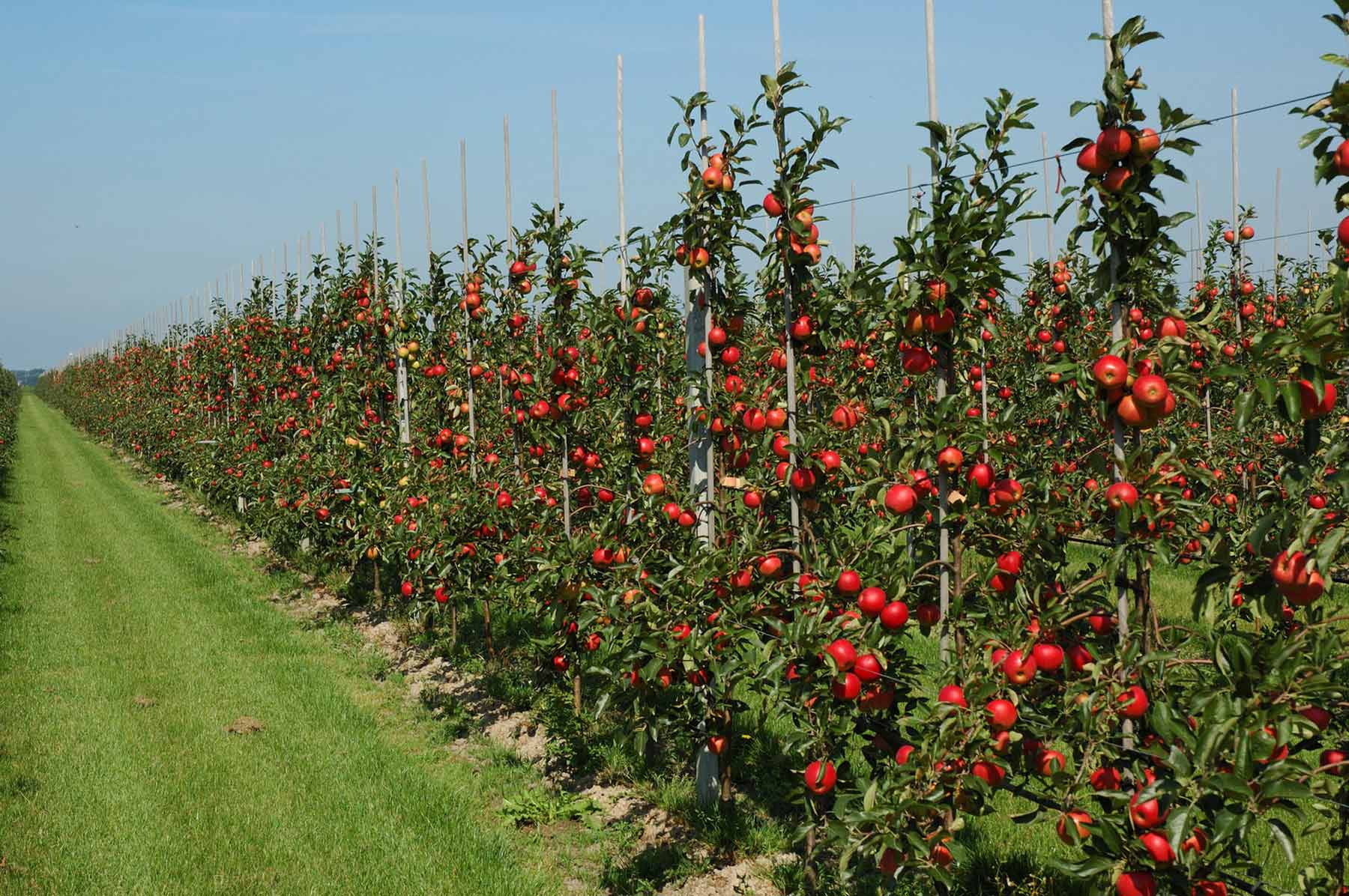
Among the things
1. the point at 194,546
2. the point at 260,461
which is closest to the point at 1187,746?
the point at 260,461

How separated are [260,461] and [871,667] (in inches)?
420

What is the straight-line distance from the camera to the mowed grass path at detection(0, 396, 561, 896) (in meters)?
4.57

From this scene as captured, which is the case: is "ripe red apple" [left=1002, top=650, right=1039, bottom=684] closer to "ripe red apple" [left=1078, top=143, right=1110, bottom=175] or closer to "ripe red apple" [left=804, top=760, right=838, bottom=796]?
"ripe red apple" [left=804, top=760, right=838, bottom=796]

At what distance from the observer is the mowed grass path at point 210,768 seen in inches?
180

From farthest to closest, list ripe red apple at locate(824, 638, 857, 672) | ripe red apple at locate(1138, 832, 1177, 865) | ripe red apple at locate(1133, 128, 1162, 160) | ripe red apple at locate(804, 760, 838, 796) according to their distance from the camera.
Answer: ripe red apple at locate(804, 760, 838, 796) → ripe red apple at locate(824, 638, 857, 672) → ripe red apple at locate(1133, 128, 1162, 160) → ripe red apple at locate(1138, 832, 1177, 865)

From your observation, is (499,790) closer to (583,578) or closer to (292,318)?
(583,578)

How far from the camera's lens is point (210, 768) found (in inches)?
227

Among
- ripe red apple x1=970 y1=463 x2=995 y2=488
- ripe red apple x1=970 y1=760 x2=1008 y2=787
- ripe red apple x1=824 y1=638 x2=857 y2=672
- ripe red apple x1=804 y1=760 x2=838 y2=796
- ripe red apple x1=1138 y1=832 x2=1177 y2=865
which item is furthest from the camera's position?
ripe red apple x1=804 y1=760 x2=838 y2=796

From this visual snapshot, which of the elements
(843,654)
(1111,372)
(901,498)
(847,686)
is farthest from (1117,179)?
(847,686)

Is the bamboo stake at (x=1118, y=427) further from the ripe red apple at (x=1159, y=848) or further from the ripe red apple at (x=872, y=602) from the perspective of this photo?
the ripe red apple at (x=872, y=602)

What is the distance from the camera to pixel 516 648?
7.72 metres

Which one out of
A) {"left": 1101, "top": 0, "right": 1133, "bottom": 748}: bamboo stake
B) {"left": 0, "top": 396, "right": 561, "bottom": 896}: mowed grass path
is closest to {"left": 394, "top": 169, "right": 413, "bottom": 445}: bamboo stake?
{"left": 0, "top": 396, "right": 561, "bottom": 896}: mowed grass path

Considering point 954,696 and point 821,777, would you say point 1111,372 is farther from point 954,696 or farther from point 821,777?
point 821,777

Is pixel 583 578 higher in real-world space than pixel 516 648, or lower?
higher
